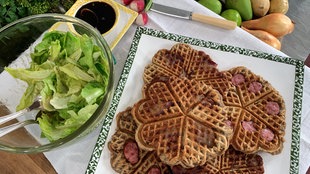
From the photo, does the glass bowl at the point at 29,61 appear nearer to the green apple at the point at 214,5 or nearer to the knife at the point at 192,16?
the knife at the point at 192,16

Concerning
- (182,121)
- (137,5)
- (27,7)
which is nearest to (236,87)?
(182,121)

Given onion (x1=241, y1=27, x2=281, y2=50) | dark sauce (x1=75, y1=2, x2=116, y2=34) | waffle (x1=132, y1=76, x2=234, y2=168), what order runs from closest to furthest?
1. waffle (x1=132, y1=76, x2=234, y2=168)
2. dark sauce (x1=75, y1=2, x2=116, y2=34)
3. onion (x1=241, y1=27, x2=281, y2=50)

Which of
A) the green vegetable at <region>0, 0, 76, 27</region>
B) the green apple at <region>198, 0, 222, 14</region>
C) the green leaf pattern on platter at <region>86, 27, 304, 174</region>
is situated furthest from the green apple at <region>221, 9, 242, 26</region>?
the green vegetable at <region>0, 0, 76, 27</region>

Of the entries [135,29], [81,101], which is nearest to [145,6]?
[135,29]

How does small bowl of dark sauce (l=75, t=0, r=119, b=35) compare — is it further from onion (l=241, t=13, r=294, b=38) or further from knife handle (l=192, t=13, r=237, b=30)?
onion (l=241, t=13, r=294, b=38)

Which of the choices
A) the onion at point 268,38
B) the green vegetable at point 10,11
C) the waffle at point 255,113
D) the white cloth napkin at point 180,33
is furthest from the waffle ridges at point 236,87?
the green vegetable at point 10,11
